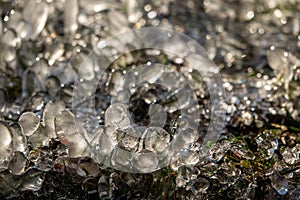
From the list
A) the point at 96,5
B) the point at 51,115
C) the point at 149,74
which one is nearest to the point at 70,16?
the point at 96,5

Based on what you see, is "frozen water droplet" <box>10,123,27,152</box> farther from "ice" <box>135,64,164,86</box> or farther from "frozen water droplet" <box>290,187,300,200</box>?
"ice" <box>135,64,164,86</box>

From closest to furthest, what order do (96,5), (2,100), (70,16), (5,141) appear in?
(5,141) → (2,100) → (70,16) → (96,5)

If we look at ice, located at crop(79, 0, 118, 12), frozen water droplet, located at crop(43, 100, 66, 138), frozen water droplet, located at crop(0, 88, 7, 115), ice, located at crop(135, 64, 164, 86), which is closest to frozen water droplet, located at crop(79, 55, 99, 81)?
ice, located at crop(135, 64, 164, 86)

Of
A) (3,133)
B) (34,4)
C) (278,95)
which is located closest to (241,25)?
(278,95)

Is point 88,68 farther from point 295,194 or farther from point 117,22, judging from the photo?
point 295,194

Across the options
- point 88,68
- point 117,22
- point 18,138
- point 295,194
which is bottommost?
point 117,22

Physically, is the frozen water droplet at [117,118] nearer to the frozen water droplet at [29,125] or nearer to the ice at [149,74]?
the frozen water droplet at [29,125]

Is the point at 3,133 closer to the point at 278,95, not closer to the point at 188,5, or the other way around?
the point at 278,95
